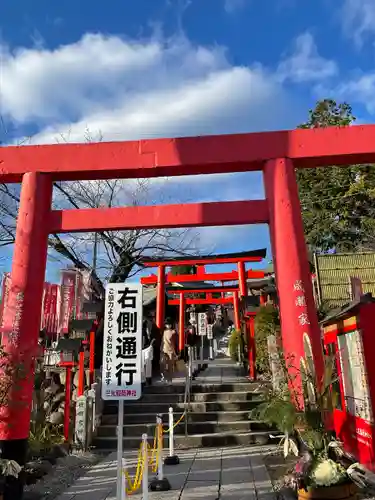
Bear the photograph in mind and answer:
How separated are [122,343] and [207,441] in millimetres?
5152

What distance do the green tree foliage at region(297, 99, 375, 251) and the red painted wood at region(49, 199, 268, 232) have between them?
1124 centimetres

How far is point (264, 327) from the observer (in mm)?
11383

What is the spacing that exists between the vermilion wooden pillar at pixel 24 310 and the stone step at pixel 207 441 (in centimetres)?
369

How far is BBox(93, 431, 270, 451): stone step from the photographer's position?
8734mm

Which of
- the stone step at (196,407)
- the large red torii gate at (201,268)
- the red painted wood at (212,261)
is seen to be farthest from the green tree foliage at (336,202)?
the stone step at (196,407)

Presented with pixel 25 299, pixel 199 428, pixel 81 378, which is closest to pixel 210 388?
pixel 199 428

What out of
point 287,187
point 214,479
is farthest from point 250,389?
point 287,187

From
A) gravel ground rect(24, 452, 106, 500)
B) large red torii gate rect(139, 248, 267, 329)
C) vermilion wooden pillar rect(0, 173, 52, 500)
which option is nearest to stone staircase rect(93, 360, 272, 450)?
gravel ground rect(24, 452, 106, 500)

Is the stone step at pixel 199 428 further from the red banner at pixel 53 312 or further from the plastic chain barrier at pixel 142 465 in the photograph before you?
the red banner at pixel 53 312

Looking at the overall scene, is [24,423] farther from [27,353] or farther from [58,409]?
[58,409]

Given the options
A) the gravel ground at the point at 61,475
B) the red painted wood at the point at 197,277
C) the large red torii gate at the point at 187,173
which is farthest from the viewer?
the red painted wood at the point at 197,277

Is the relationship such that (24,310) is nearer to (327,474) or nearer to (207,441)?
(327,474)

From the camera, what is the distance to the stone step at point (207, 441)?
8734 mm

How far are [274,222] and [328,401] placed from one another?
2653mm
